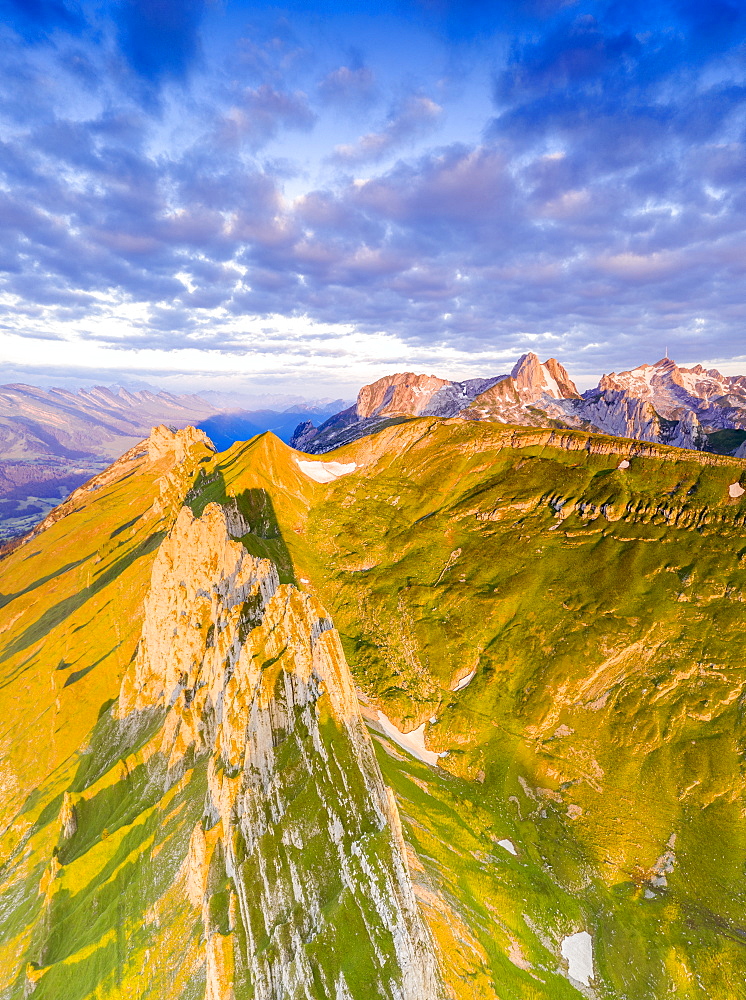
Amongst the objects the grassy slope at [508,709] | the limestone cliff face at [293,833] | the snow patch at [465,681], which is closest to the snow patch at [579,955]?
the grassy slope at [508,709]

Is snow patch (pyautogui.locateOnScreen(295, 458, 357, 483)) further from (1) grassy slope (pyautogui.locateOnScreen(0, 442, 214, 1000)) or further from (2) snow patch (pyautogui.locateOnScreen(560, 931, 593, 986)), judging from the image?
(2) snow patch (pyautogui.locateOnScreen(560, 931, 593, 986))

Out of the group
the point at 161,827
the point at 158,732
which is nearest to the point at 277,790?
the point at 161,827

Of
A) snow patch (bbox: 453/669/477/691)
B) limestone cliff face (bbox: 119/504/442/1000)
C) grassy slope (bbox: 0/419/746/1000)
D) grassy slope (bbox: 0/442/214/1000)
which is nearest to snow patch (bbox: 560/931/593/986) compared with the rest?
grassy slope (bbox: 0/419/746/1000)

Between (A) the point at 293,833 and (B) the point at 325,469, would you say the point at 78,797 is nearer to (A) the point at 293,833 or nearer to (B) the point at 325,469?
(A) the point at 293,833

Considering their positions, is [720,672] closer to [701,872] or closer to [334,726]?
[701,872]

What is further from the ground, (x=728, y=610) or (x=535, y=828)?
(x=728, y=610)

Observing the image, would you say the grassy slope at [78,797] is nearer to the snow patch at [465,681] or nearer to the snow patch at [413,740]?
the snow patch at [413,740]
